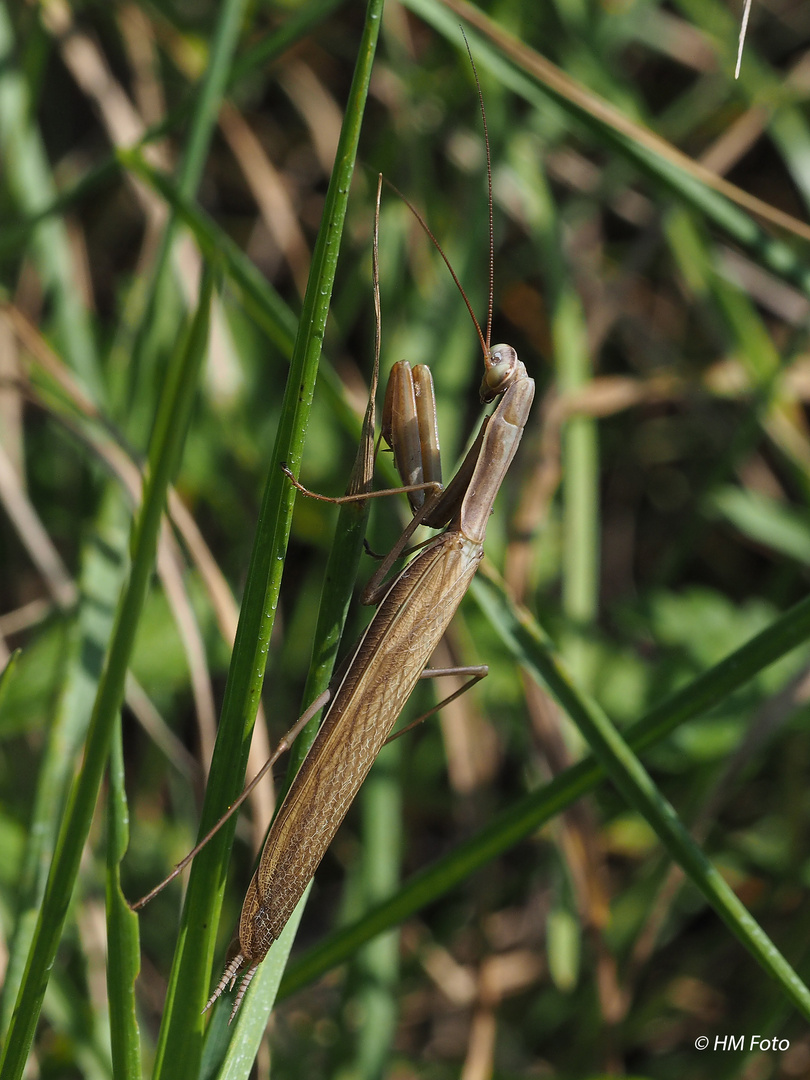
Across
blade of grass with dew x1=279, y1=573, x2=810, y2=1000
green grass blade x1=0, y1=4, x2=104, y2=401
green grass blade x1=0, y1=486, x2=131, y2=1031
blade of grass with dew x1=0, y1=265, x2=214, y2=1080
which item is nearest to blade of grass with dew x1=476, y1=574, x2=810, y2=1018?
blade of grass with dew x1=279, y1=573, x2=810, y2=1000

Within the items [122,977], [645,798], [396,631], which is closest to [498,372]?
[396,631]

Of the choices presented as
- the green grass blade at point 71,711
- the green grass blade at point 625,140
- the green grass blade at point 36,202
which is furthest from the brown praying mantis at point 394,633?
the green grass blade at point 36,202

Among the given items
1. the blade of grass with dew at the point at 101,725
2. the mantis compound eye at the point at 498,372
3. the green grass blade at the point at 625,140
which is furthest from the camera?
the green grass blade at the point at 625,140

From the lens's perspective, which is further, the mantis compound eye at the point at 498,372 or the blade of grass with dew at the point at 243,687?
the mantis compound eye at the point at 498,372

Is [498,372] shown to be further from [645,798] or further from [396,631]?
[645,798]

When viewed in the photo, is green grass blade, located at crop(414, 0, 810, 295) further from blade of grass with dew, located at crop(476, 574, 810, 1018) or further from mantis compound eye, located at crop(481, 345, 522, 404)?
blade of grass with dew, located at crop(476, 574, 810, 1018)

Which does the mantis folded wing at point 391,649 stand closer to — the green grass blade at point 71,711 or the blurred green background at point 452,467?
the blurred green background at point 452,467
